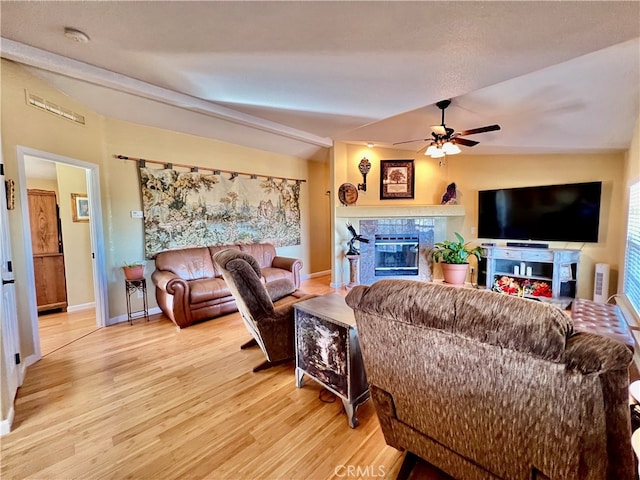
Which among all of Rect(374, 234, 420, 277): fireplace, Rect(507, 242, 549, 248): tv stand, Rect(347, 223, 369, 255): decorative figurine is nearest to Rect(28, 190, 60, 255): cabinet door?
Rect(347, 223, 369, 255): decorative figurine

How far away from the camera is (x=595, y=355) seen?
718 mm

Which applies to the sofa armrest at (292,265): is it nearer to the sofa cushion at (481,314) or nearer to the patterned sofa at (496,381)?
the patterned sofa at (496,381)

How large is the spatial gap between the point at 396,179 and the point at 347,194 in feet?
3.45

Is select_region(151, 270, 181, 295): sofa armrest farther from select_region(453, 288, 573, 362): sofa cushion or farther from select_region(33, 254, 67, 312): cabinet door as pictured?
select_region(453, 288, 573, 362): sofa cushion

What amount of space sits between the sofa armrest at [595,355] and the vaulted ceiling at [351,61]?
189 cm

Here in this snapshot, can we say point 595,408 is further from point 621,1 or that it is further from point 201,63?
point 201,63

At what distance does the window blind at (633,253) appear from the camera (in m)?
2.88

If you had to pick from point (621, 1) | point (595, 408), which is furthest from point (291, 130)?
point (595, 408)

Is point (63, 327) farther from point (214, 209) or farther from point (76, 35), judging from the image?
point (76, 35)

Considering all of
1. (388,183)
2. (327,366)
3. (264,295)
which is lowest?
(327,366)

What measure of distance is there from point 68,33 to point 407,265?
547cm

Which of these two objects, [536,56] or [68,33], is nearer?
[68,33]

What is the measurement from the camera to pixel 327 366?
6.27 feet

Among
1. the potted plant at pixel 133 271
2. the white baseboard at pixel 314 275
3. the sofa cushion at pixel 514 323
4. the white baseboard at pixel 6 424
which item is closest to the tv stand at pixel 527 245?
the white baseboard at pixel 314 275
